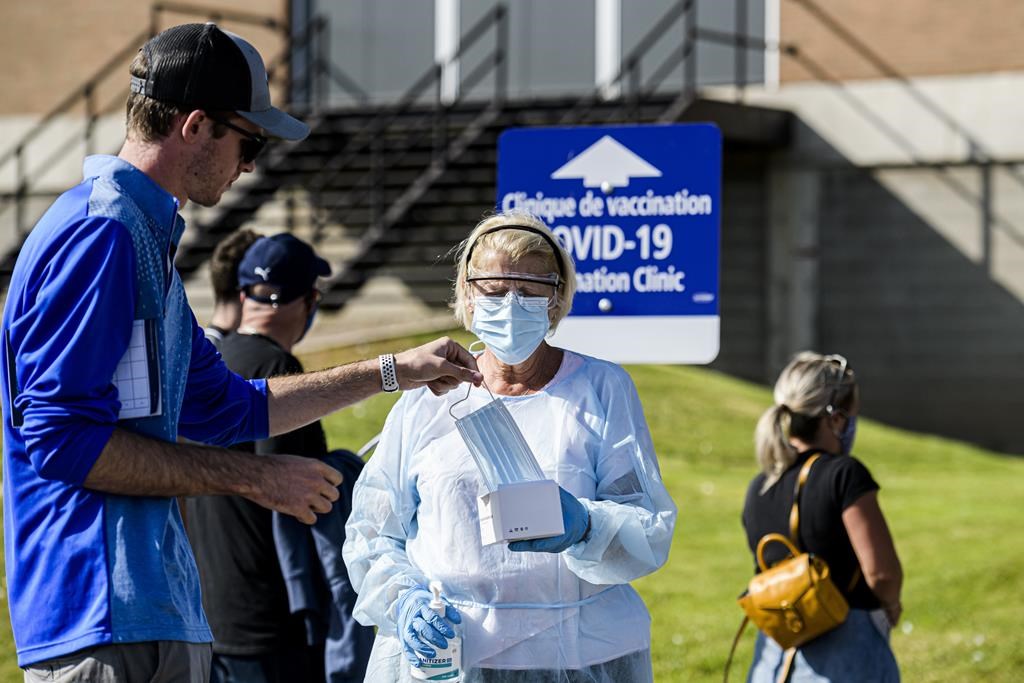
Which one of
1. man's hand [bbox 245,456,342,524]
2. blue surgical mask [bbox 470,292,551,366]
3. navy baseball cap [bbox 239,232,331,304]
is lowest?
man's hand [bbox 245,456,342,524]

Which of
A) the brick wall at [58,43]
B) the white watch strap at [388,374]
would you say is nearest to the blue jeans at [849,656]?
the white watch strap at [388,374]

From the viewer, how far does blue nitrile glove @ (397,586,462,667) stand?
3.52 m

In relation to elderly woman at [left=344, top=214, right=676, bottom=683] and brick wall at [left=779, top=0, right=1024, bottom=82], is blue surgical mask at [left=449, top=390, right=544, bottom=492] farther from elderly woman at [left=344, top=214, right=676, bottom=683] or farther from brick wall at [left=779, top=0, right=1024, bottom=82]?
brick wall at [left=779, top=0, right=1024, bottom=82]

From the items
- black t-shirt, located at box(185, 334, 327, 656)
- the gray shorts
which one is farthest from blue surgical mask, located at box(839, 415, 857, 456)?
the gray shorts

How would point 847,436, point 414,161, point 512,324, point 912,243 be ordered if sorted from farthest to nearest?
1. point 912,243
2. point 414,161
3. point 847,436
4. point 512,324

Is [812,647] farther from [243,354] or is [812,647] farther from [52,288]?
[52,288]

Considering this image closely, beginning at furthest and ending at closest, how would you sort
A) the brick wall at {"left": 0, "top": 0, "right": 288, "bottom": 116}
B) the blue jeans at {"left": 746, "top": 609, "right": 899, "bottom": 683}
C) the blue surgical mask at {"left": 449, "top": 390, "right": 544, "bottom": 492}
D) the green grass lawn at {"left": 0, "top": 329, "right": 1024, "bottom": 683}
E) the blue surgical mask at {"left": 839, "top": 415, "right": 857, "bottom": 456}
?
the brick wall at {"left": 0, "top": 0, "right": 288, "bottom": 116} < the green grass lawn at {"left": 0, "top": 329, "right": 1024, "bottom": 683} < the blue surgical mask at {"left": 839, "top": 415, "right": 857, "bottom": 456} < the blue jeans at {"left": 746, "top": 609, "right": 899, "bottom": 683} < the blue surgical mask at {"left": 449, "top": 390, "right": 544, "bottom": 492}

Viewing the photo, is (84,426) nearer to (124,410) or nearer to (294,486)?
(124,410)

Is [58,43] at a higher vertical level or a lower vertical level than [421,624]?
higher

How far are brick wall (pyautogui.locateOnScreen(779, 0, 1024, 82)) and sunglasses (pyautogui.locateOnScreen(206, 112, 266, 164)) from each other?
51.9 feet

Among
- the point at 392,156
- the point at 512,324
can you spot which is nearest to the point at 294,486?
the point at 512,324

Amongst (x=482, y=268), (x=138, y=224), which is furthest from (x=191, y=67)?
(x=482, y=268)

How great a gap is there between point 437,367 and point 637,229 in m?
1.90

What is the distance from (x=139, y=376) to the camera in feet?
9.67
